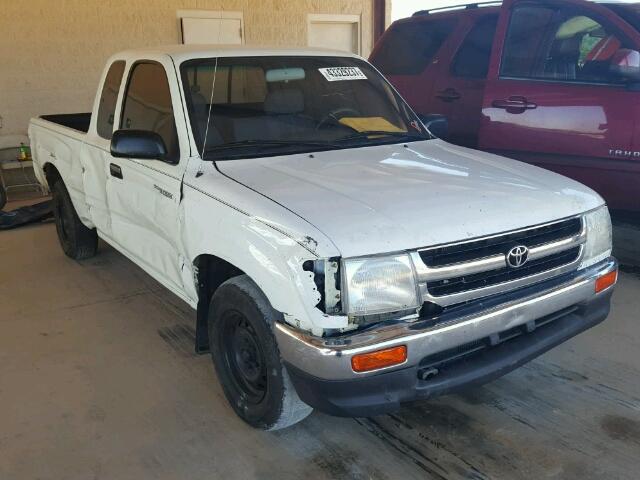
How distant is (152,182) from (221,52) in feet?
2.97

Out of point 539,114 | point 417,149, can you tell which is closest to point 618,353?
point 417,149

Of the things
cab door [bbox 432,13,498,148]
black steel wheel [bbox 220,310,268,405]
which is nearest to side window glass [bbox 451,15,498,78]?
cab door [bbox 432,13,498,148]

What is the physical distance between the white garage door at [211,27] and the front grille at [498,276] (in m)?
7.46

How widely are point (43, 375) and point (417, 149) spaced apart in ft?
8.38

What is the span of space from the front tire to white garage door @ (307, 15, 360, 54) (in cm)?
863

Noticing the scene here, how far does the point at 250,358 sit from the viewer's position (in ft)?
9.22

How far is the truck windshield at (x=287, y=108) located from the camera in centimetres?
324

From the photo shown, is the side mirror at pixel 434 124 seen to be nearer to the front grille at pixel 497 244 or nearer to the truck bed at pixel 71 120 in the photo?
the front grille at pixel 497 244

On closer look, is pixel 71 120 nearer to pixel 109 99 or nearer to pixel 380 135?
pixel 109 99

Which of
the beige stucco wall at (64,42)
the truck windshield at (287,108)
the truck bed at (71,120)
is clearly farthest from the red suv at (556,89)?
the beige stucco wall at (64,42)

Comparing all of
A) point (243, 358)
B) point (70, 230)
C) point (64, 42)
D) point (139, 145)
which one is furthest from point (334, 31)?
point (243, 358)

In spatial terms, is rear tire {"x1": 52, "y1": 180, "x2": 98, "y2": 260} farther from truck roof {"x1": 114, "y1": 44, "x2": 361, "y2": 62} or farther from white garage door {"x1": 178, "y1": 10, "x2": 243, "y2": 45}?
white garage door {"x1": 178, "y1": 10, "x2": 243, "y2": 45}

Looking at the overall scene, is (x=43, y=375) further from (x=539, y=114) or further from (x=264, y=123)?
(x=539, y=114)

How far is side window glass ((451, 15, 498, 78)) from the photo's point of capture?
5641mm
